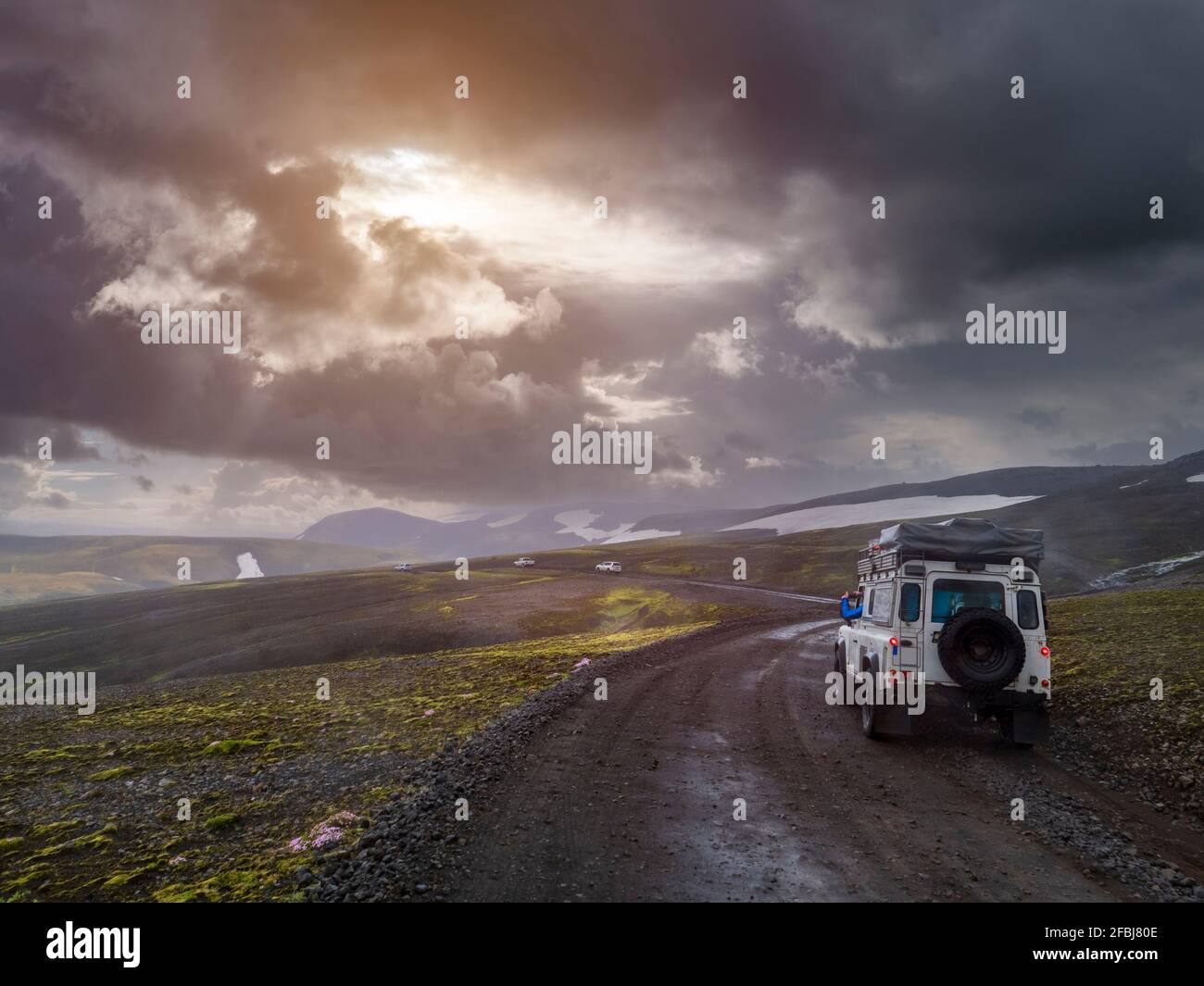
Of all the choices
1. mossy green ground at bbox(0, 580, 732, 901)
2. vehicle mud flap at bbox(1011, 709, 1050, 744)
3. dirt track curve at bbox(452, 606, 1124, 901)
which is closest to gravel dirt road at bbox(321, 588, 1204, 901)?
dirt track curve at bbox(452, 606, 1124, 901)

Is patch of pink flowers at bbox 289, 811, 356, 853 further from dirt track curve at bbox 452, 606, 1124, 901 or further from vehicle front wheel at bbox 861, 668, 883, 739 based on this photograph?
vehicle front wheel at bbox 861, 668, 883, 739

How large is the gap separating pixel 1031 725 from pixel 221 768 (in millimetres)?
19863

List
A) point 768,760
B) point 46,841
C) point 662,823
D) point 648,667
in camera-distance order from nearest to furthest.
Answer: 1. point 662,823
2. point 46,841
3. point 768,760
4. point 648,667

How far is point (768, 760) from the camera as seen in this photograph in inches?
533

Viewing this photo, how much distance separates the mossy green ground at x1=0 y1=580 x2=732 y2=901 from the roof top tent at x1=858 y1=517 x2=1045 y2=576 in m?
12.1

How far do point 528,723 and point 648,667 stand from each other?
9.04 metres

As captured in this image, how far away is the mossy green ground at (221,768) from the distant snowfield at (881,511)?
433ft

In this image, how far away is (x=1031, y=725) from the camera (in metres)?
13.9

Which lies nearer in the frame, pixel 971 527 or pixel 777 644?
pixel 971 527

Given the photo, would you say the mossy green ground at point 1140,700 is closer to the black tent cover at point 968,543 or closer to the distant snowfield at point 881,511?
the black tent cover at point 968,543

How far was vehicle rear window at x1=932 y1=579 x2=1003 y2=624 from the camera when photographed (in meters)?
14.4

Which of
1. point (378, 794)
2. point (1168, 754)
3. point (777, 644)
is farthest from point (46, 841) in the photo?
point (777, 644)
